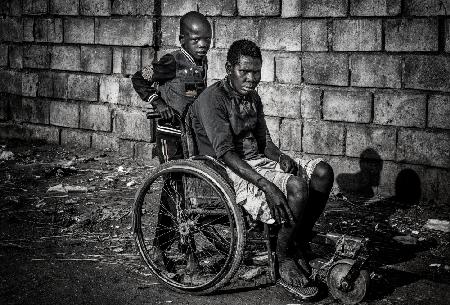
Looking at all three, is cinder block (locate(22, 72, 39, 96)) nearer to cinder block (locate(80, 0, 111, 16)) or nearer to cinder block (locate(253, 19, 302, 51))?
cinder block (locate(80, 0, 111, 16))

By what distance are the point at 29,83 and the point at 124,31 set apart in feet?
6.86

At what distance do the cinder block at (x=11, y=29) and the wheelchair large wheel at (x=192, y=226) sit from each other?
5.59 metres

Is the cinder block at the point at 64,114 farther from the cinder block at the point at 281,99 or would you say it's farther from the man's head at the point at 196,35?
the man's head at the point at 196,35

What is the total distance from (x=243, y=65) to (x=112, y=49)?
170 inches

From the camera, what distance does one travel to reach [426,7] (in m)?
5.32

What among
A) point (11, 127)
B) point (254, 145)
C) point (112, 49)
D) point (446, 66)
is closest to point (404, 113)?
point (446, 66)

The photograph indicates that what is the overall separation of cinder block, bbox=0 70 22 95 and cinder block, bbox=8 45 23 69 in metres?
0.12

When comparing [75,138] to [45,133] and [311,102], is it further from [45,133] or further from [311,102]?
[311,102]

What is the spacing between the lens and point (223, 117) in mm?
3514

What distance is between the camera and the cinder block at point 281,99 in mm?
6105

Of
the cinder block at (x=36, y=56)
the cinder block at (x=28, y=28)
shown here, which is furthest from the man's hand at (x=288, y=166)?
the cinder block at (x=28, y=28)

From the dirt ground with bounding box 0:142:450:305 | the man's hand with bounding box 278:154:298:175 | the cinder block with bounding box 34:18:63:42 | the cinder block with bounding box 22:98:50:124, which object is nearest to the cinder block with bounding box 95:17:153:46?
the cinder block with bounding box 34:18:63:42

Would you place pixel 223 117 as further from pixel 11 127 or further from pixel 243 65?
pixel 11 127

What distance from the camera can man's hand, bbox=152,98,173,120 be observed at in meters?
3.92
